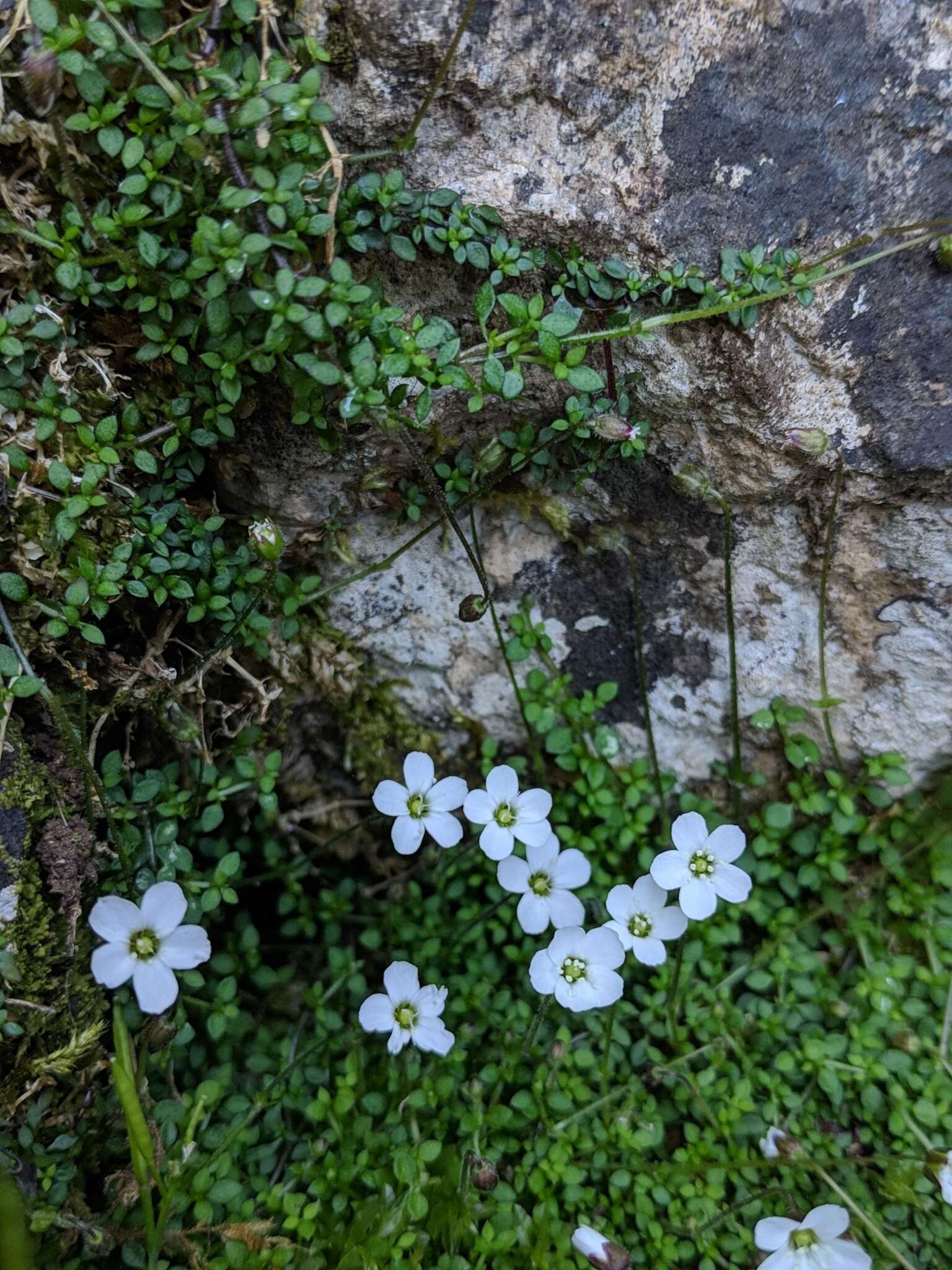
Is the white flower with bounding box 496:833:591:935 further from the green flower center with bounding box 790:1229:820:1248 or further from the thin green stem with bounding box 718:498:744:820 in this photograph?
the green flower center with bounding box 790:1229:820:1248

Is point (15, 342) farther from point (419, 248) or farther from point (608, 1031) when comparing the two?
point (608, 1031)

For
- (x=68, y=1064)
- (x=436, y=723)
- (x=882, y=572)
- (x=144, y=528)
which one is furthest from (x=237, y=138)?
(x=68, y=1064)

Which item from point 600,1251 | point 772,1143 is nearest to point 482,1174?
point 600,1251

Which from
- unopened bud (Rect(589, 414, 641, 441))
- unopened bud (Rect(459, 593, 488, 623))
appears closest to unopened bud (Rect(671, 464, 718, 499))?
unopened bud (Rect(589, 414, 641, 441))

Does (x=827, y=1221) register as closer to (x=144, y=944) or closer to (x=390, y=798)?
(x=390, y=798)

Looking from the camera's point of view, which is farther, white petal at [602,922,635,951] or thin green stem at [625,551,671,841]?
thin green stem at [625,551,671,841]

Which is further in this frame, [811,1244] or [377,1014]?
[377,1014]

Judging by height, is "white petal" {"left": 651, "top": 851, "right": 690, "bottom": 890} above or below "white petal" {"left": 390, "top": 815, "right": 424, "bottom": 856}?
below
